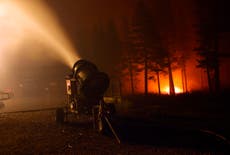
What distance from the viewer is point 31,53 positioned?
10106 cm

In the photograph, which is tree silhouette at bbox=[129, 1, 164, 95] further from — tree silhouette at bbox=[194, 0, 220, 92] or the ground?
the ground

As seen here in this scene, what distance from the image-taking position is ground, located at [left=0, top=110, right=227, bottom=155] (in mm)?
12695

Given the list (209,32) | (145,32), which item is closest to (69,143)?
(209,32)

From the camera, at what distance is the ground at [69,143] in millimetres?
12695

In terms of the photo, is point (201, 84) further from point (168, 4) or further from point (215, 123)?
point (215, 123)

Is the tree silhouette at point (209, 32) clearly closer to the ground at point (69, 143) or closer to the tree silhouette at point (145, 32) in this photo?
the tree silhouette at point (145, 32)

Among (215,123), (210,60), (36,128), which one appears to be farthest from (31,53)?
(215,123)

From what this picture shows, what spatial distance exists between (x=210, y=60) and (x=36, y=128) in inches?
1140

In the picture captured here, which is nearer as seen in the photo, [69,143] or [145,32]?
[69,143]

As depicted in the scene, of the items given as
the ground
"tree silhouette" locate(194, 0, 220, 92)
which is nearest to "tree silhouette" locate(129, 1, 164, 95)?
"tree silhouette" locate(194, 0, 220, 92)

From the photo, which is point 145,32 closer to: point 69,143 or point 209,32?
point 209,32

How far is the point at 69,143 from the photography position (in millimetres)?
15305

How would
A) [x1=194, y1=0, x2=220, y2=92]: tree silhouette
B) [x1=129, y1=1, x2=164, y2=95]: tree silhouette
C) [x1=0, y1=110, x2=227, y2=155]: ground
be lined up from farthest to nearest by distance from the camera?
[x1=129, y1=1, x2=164, y2=95]: tree silhouette
[x1=194, y1=0, x2=220, y2=92]: tree silhouette
[x1=0, y1=110, x2=227, y2=155]: ground

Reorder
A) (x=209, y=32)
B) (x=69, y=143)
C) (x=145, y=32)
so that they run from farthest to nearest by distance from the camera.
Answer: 1. (x=145, y=32)
2. (x=209, y=32)
3. (x=69, y=143)
